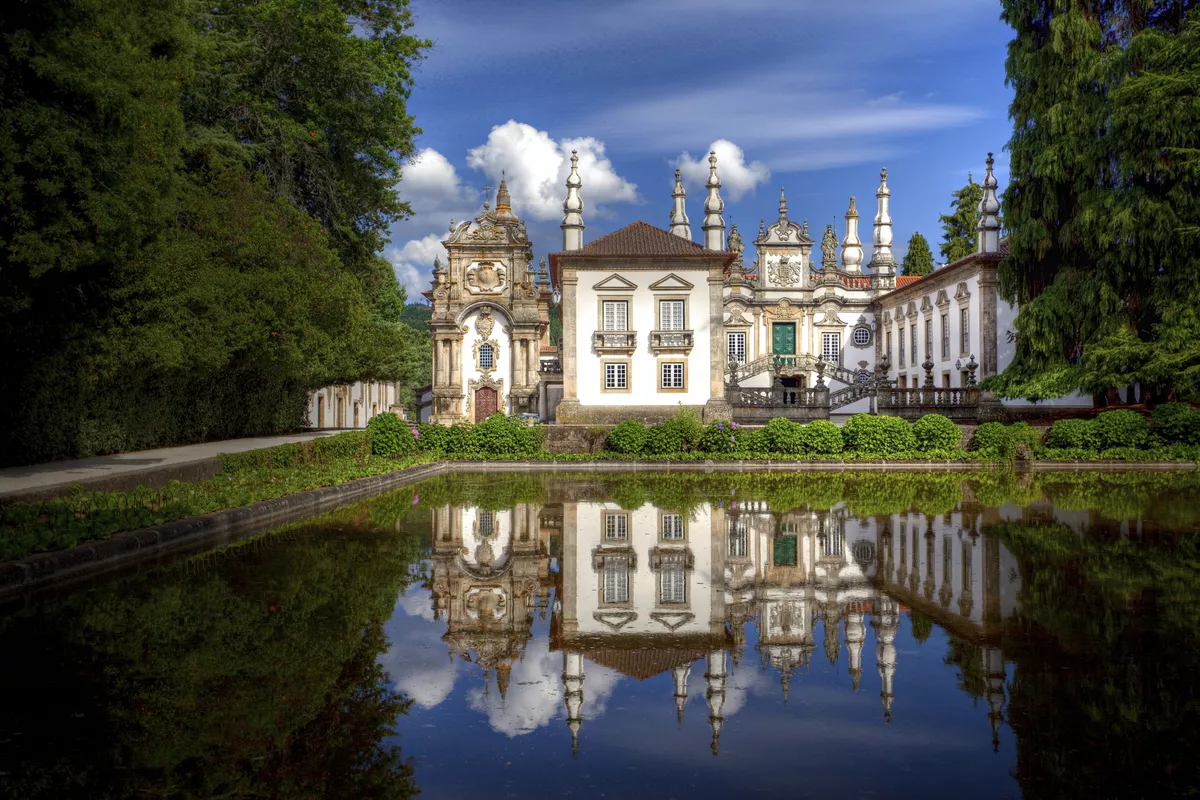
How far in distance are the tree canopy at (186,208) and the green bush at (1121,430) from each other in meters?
21.2

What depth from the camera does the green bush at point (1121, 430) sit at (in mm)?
24578

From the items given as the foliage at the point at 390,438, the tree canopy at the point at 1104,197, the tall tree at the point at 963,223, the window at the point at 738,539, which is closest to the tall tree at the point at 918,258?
the tall tree at the point at 963,223

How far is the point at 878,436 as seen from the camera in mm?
24812

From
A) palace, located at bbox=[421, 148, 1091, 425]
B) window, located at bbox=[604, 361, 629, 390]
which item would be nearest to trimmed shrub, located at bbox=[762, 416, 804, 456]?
palace, located at bbox=[421, 148, 1091, 425]

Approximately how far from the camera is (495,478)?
20.9 metres

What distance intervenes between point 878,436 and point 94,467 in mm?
19593

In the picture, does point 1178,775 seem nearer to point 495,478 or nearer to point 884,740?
point 884,740

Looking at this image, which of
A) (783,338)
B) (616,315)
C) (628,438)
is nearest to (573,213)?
(616,315)

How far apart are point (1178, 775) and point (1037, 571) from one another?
491cm

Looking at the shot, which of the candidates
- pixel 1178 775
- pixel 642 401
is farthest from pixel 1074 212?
pixel 1178 775

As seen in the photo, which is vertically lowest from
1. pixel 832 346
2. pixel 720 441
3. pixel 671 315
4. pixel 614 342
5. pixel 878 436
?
pixel 720 441

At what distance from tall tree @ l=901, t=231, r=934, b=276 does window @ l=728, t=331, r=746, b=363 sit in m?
16.0

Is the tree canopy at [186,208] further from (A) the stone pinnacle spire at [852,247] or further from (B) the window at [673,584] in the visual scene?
(A) the stone pinnacle spire at [852,247]

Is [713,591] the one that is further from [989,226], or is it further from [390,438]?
[989,226]
